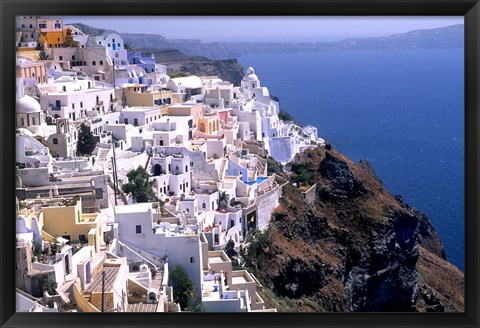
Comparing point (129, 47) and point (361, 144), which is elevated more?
point (129, 47)

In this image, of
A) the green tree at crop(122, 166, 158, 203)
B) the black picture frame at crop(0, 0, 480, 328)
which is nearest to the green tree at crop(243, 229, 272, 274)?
the green tree at crop(122, 166, 158, 203)

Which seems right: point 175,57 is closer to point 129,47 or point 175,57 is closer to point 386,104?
point 129,47

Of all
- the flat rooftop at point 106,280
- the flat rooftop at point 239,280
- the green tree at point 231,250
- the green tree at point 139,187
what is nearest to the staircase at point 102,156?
the green tree at point 139,187

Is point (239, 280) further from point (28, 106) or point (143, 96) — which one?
point (143, 96)


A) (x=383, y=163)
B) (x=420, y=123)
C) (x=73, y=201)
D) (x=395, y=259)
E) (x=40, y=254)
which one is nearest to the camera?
(x=40, y=254)
